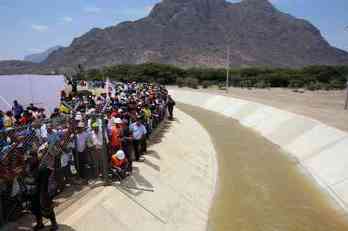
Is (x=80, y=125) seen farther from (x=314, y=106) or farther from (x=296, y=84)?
(x=296, y=84)

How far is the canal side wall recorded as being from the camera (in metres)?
16.2

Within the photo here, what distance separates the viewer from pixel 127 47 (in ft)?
650

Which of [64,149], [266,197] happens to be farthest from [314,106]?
[64,149]

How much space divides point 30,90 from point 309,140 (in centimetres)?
1657

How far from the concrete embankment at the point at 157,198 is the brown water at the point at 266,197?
0.79 metres

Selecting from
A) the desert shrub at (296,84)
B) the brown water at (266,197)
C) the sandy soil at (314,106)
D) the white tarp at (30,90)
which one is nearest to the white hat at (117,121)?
the brown water at (266,197)

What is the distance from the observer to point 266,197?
15461mm

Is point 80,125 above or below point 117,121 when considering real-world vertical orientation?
Result: above

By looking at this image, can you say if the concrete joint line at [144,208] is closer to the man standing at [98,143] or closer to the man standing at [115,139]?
the man standing at [98,143]

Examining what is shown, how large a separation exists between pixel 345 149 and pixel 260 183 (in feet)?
14.8

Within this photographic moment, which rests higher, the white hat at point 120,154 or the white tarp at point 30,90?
the white tarp at point 30,90

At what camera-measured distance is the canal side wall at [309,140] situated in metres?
16.2

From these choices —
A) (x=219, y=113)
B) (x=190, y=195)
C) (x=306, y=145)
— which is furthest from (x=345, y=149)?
(x=219, y=113)

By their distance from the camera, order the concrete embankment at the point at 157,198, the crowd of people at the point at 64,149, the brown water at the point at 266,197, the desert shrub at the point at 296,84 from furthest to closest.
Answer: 1. the desert shrub at the point at 296,84
2. the brown water at the point at 266,197
3. the concrete embankment at the point at 157,198
4. the crowd of people at the point at 64,149
